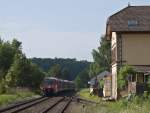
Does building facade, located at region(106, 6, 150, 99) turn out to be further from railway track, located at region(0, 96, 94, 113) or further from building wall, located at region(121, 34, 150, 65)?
railway track, located at region(0, 96, 94, 113)

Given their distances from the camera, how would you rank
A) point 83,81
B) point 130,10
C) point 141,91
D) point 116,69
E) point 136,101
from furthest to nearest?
point 83,81 → point 130,10 → point 116,69 → point 141,91 → point 136,101

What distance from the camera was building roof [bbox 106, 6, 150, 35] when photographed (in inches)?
1890

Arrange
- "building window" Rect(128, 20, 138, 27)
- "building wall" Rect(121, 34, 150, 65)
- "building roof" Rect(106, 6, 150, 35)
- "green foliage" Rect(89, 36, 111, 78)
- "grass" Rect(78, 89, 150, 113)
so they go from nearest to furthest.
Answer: "grass" Rect(78, 89, 150, 113) → "building roof" Rect(106, 6, 150, 35) → "building wall" Rect(121, 34, 150, 65) → "building window" Rect(128, 20, 138, 27) → "green foliage" Rect(89, 36, 111, 78)

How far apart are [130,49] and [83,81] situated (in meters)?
144

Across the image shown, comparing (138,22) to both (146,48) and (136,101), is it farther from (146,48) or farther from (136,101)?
(136,101)

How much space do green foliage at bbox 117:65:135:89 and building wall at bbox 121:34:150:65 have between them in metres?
3.41

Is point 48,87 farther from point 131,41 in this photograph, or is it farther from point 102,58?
point 102,58

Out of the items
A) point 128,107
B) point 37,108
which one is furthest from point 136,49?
point 128,107

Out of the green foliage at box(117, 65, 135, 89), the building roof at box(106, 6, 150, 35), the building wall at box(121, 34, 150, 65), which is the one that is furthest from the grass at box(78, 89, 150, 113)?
the building roof at box(106, 6, 150, 35)

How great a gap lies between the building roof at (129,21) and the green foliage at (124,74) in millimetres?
4601

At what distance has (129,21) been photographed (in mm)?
48812

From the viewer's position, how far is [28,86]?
76.2m

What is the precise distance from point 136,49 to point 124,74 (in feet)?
18.3

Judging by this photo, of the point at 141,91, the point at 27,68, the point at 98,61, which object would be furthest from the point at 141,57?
the point at 98,61
